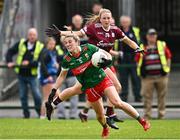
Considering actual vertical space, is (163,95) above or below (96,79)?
below

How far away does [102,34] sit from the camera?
17062mm

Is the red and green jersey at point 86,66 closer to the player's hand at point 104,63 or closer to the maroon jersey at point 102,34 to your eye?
the player's hand at point 104,63

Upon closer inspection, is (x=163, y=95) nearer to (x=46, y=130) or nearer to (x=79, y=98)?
(x=79, y=98)

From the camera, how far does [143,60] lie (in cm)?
2186

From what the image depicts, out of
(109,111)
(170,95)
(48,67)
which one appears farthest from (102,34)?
(170,95)

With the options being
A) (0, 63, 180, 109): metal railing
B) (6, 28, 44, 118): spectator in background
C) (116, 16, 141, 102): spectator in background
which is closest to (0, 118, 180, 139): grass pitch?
(6, 28, 44, 118): spectator in background

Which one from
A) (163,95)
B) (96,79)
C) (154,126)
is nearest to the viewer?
(96,79)

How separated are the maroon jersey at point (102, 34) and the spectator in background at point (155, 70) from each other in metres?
4.63

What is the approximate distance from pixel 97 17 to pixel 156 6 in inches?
584

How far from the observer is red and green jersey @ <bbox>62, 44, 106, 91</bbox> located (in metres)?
15.6

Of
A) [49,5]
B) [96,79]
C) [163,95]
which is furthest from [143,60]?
[49,5]

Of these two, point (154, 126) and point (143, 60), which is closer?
point (154, 126)

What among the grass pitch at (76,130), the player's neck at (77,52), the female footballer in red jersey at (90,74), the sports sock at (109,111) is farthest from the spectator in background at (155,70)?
the player's neck at (77,52)

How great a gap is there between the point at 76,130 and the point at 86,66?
2240 mm
